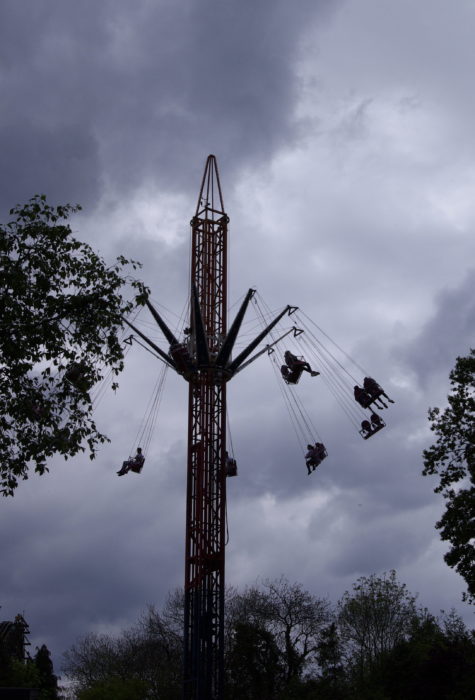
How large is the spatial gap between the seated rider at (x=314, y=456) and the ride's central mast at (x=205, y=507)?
7.44 meters

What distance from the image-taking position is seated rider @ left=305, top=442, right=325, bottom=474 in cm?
3598

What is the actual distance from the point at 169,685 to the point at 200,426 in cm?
1683

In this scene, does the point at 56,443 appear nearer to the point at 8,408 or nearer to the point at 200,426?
the point at 8,408

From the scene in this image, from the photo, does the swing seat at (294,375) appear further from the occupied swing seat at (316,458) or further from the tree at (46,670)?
the tree at (46,670)

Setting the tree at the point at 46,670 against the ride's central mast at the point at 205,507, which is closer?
the ride's central mast at the point at 205,507

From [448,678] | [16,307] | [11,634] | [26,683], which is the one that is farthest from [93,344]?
[11,634]

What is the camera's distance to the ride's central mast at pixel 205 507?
40.2 metres

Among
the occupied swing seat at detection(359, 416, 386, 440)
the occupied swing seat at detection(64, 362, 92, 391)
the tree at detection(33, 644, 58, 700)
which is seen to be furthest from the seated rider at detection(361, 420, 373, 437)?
Result: the tree at detection(33, 644, 58, 700)

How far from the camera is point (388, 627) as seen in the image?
5153 centimetres

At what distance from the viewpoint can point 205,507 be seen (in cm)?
4200

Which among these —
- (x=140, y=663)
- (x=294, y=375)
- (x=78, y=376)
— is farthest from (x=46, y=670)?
(x=78, y=376)

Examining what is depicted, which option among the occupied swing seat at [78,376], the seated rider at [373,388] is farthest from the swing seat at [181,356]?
the occupied swing seat at [78,376]

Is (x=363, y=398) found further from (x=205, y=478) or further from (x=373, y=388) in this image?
(x=205, y=478)

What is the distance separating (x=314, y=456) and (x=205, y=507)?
326 inches
